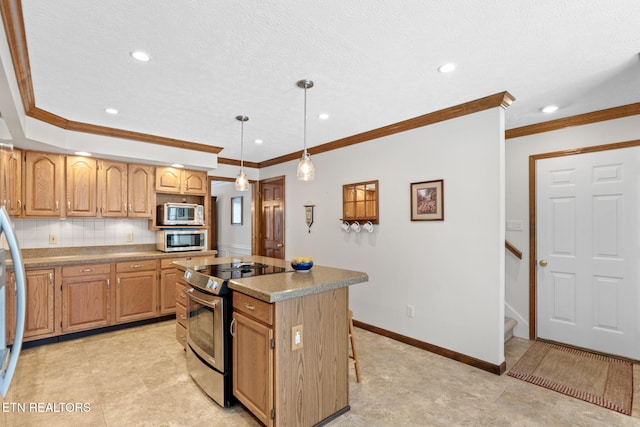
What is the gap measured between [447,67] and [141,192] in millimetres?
3923

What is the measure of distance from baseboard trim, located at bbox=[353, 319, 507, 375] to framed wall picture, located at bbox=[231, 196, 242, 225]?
4.24 meters

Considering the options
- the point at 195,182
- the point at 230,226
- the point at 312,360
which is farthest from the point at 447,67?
the point at 230,226

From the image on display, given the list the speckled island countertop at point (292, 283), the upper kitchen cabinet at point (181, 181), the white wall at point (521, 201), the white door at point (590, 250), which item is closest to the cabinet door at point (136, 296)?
the upper kitchen cabinet at point (181, 181)

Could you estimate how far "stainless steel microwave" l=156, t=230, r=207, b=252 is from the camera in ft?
14.6

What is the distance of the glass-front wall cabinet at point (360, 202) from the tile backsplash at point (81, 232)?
2.85m

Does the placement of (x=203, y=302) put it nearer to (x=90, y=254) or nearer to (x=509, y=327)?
(x=90, y=254)

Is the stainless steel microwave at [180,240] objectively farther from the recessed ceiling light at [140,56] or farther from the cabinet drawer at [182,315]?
the recessed ceiling light at [140,56]

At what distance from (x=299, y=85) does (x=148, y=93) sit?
51.8 inches

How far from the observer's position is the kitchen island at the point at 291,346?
1909 mm

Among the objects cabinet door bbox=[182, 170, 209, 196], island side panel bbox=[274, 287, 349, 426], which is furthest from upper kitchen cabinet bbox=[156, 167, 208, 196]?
island side panel bbox=[274, 287, 349, 426]

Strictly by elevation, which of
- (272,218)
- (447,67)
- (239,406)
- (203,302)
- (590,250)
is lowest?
(239,406)

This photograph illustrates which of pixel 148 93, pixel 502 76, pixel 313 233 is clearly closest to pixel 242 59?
pixel 148 93

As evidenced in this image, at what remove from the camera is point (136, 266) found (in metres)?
4.01

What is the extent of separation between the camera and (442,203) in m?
3.21
